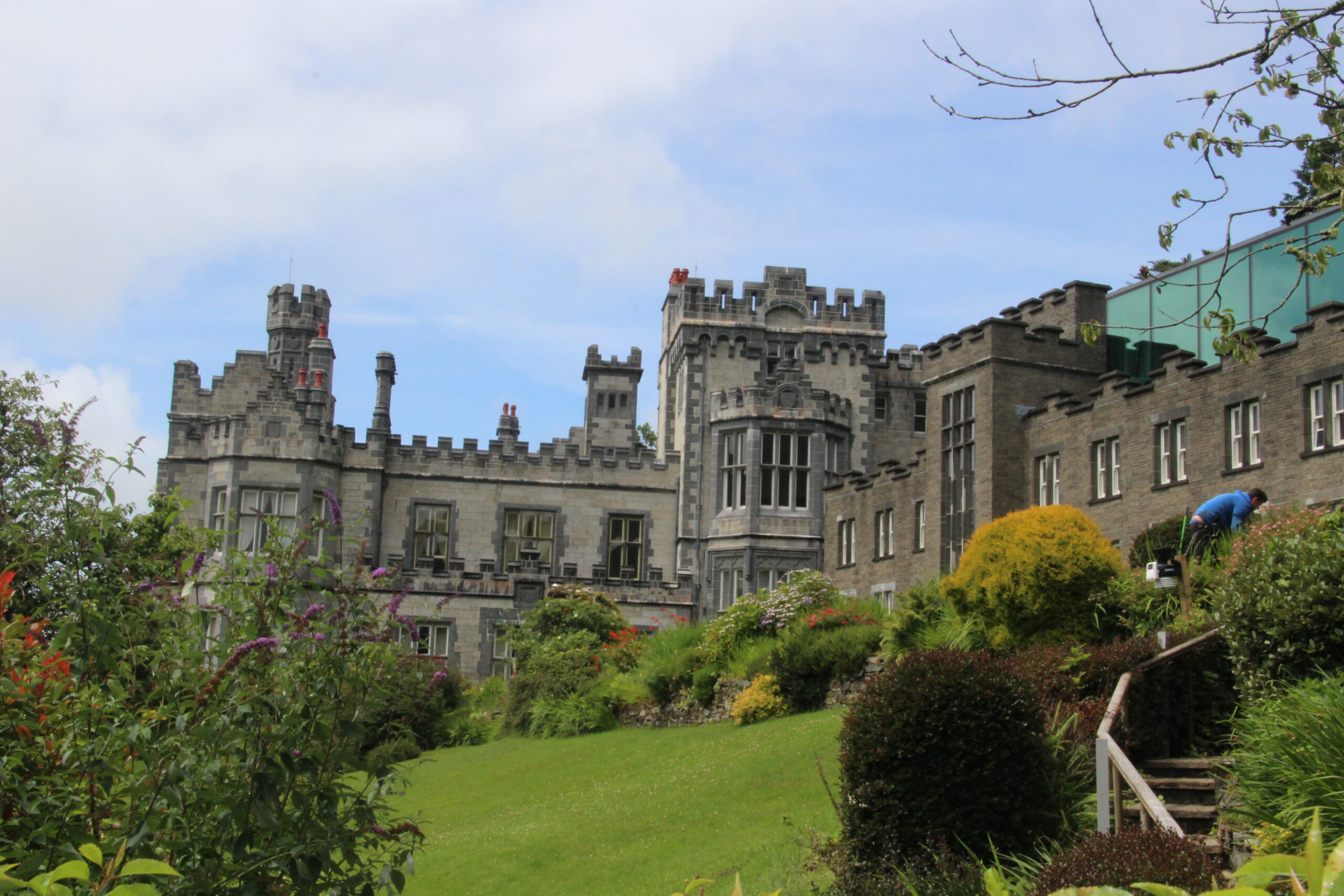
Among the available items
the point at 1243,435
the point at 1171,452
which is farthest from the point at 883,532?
the point at 1243,435

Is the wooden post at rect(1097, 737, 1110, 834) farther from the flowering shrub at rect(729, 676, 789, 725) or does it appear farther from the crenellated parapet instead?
the crenellated parapet

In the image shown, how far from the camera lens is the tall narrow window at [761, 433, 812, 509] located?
38969mm

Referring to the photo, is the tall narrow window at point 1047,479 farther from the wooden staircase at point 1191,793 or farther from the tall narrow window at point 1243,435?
the wooden staircase at point 1191,793

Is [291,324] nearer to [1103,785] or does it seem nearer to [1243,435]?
[1243,435]

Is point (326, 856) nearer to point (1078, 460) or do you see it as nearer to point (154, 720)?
point (154, 720)

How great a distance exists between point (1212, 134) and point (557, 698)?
64.1 feet

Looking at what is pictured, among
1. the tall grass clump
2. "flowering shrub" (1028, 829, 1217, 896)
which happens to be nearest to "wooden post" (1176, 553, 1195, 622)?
the tall grass clump

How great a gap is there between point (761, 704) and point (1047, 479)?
1031 cm

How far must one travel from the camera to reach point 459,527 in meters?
41.1

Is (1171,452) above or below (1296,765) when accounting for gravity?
above

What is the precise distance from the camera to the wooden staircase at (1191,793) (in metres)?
10.7

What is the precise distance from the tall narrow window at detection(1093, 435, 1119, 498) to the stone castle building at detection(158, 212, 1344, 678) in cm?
5

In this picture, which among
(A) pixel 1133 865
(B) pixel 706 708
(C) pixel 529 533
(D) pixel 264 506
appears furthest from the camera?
(C) pixel 529 533

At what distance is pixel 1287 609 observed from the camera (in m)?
11.4
